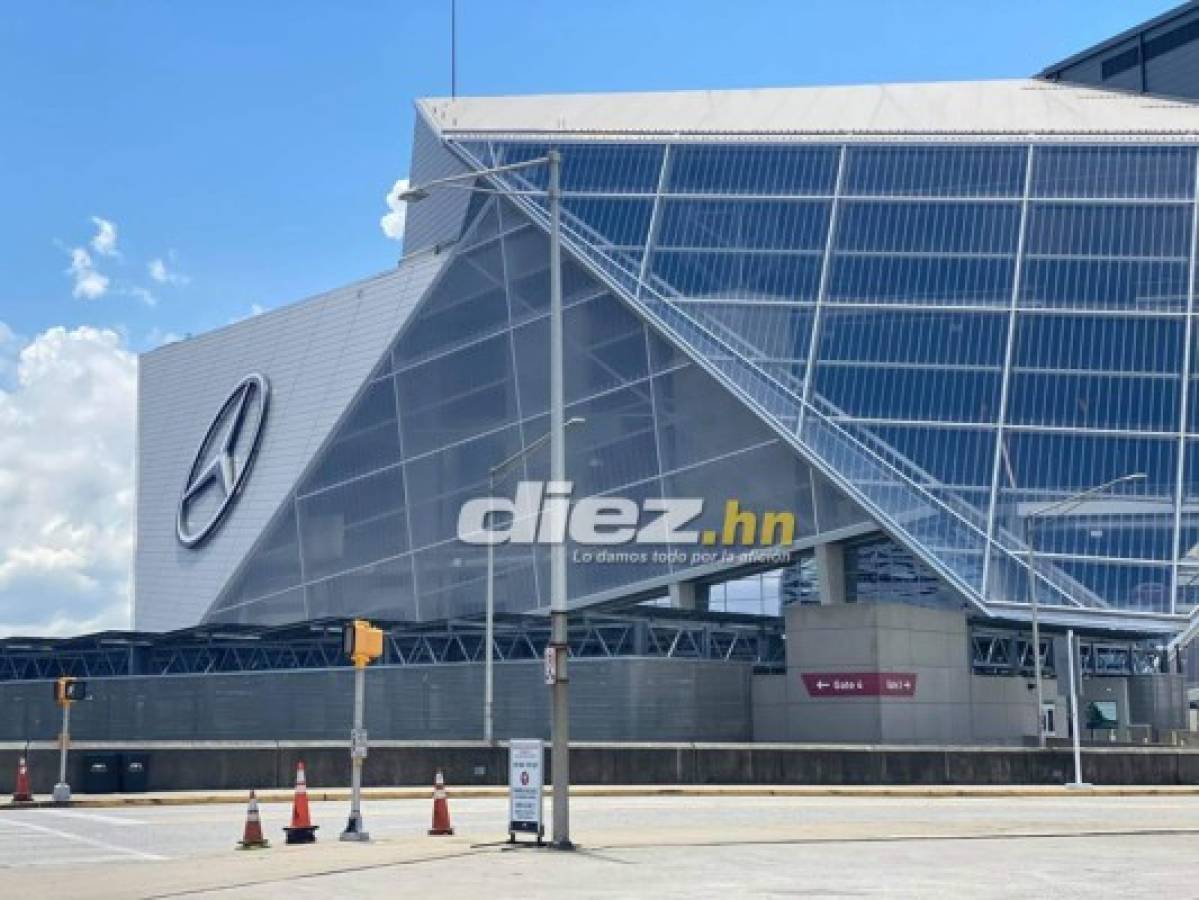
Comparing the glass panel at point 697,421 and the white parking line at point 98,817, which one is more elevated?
the glass panel at point 697,421

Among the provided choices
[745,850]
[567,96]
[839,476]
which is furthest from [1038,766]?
[567,96]

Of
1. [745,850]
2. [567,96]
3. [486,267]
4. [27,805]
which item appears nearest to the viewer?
[745,850]

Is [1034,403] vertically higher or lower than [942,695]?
higher

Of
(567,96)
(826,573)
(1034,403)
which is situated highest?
(567,96)

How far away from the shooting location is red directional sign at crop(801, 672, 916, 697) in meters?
51.6

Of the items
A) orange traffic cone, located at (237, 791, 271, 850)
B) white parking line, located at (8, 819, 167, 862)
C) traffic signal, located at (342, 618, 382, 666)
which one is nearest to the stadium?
white parking line, located at (8, 819, 167, 862)

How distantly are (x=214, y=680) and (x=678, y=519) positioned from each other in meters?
18.5

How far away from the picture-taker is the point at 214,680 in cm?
6469

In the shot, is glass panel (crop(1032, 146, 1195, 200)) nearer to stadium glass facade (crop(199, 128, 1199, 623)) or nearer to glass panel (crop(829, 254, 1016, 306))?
stadium glass facade (crop(199, 128, 1199, 623))

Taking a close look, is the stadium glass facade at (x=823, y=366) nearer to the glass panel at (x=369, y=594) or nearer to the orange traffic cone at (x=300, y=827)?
the glass panel at (x=369, y=594)

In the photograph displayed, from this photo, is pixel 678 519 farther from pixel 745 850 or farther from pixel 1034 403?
pixel 745 850

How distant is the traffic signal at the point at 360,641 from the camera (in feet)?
79.7

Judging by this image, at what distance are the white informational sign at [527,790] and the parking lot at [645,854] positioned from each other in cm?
43

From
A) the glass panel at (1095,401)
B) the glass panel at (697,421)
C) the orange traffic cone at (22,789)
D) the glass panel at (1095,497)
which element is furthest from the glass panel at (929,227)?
the orange traffic cone at (22,789)
